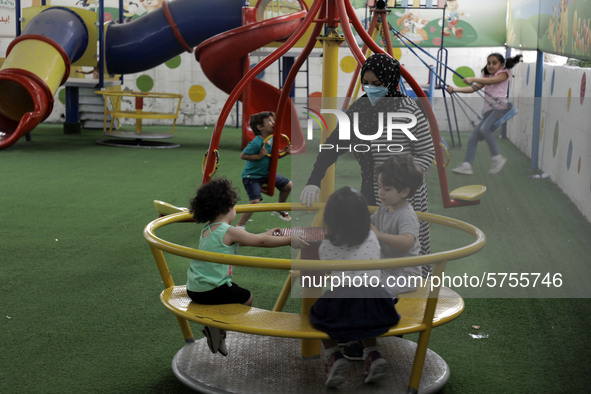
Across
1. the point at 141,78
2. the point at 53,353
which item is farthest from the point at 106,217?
the point at 141,78

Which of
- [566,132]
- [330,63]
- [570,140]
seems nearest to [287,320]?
[330,63]

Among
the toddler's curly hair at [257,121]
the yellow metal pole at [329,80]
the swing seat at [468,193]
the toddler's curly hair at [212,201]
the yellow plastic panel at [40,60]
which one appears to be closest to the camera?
the toddler's curly hair at [212,201]

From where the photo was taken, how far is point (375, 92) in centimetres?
290

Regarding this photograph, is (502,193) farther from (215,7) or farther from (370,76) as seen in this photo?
(215,7)

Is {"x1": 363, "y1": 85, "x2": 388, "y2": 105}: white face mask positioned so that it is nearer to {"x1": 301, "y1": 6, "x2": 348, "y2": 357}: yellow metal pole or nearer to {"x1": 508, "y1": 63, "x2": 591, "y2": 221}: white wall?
{"x1": 301, "y1": 6, "x2": 348, "y2": 357}: yellow metal pole

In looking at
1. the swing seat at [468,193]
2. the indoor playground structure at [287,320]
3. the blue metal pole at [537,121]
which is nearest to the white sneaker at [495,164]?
the swing seat at [468,193]

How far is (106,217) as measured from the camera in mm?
5785

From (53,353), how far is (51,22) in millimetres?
8148

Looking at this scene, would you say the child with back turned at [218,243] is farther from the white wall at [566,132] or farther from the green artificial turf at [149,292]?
the white wall at [566,132]

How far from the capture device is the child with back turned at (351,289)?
2.37m

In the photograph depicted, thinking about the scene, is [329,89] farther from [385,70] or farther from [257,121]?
[257,121]

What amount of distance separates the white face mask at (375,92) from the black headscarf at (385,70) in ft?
0.11

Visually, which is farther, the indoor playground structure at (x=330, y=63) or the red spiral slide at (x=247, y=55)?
→ the red spiral slide at (x=247, y=55)

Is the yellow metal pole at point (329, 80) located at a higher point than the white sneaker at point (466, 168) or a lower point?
higher
